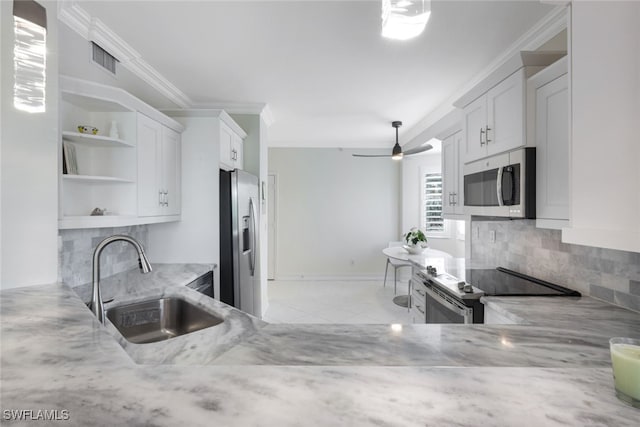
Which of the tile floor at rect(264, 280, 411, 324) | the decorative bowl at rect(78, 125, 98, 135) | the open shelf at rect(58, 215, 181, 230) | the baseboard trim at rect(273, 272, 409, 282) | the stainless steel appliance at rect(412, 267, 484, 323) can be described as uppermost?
the decorative bowl at rect(78, 125, 98, 135)

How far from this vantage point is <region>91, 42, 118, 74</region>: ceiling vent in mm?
2160

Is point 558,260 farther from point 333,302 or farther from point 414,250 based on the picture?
point 333,302

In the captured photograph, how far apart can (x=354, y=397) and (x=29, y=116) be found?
5.23 ft

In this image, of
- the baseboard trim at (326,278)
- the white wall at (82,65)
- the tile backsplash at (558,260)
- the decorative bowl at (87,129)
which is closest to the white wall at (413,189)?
the baseboard trim at (326,278)

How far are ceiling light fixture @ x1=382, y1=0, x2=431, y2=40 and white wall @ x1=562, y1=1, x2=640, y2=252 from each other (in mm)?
512

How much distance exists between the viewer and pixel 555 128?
1641 mm

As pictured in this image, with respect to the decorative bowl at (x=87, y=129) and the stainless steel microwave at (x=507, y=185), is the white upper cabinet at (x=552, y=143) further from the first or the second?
the decorative bowl at (x=87, y=129)

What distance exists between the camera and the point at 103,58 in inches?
88.4

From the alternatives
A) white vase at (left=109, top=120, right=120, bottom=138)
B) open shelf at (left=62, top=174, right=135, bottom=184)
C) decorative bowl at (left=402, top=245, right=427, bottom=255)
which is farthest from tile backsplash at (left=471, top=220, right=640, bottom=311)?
white vase at (left=109, top=120, right=120, bottom=138)

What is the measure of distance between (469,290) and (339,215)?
4.17 metres

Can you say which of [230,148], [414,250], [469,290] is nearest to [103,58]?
[230,148]

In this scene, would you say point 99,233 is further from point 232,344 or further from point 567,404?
point 567,404

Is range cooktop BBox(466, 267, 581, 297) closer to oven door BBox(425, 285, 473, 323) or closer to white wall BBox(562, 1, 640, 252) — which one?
oven door BBox(425, 285, 473, 323)

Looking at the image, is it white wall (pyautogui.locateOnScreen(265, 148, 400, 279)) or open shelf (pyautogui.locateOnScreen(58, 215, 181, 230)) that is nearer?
open shelf (pyautogui.locateOnScreen(58, 215, 181, 230))
